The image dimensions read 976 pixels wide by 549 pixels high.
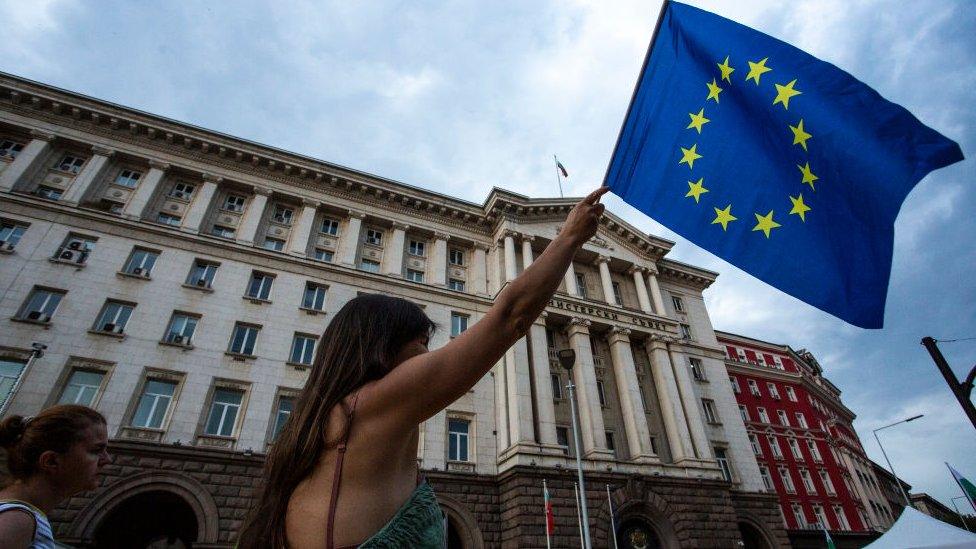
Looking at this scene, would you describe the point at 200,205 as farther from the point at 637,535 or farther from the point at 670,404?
the point at 670,404

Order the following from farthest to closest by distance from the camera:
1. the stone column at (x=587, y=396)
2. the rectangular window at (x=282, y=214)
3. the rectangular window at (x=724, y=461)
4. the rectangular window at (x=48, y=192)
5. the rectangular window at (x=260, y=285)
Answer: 1. the rectangular window at (x=724, y=461)
2. the rectangular window at (x=282, y=214)
3. the stone column at (x=587, y=396)
4. the rectangular window at (x=260, y=285)
5. the rectangular window at (x=48, y=192)

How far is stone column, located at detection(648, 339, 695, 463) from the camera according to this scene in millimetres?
24906

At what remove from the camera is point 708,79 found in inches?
233

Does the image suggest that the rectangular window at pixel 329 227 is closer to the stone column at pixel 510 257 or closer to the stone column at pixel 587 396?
the stone column at pixel 510 257

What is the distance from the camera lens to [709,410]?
29.9 meters

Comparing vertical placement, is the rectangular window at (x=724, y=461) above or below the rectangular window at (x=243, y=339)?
below

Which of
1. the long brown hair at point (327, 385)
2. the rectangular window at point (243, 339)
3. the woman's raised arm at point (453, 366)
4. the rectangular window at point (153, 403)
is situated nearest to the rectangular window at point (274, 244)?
the rectangular window at point (243, 339)

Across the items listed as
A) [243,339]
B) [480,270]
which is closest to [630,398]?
[480,270]

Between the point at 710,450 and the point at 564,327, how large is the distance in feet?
34.1

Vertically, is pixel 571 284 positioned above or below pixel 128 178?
below

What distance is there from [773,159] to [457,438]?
1909cm

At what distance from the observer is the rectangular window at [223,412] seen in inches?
697

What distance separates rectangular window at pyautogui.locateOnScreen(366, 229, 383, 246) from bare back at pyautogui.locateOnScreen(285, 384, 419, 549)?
25634mm

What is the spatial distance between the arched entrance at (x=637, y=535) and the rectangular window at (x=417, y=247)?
1750 cm
